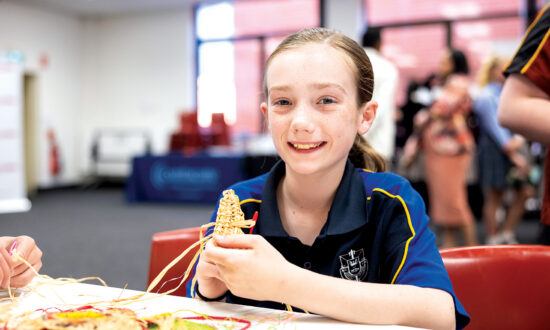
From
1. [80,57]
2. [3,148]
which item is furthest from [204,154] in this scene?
[80,57]

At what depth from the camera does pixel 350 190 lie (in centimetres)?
97

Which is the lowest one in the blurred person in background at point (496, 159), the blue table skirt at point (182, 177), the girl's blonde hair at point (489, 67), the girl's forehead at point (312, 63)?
the blue table skirt at point (182, 177)

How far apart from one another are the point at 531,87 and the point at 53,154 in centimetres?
945

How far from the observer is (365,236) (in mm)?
940

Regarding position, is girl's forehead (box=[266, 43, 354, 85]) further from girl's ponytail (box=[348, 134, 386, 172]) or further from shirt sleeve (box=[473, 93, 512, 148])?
shirt sleeve (box=[473, 93, 512, 148])

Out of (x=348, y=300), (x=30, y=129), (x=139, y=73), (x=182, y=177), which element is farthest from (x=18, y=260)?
(x=139, y=73)

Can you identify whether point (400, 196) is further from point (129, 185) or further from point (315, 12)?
point (315, 12)

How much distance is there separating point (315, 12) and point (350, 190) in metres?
7.85

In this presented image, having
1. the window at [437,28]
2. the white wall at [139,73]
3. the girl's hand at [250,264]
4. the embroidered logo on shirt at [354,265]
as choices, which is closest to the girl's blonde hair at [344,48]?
the embroidered logo on shirt at [354,265]

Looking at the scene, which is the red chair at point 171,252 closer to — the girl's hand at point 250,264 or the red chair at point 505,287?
the girl's hand at point 250,264

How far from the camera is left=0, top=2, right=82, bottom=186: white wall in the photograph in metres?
8.62

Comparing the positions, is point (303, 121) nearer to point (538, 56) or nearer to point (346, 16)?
point (538, 56)

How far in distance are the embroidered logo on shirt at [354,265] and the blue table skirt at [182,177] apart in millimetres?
A: 5242

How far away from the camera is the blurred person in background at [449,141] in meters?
3.34
